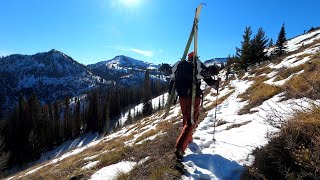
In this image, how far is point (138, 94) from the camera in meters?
144

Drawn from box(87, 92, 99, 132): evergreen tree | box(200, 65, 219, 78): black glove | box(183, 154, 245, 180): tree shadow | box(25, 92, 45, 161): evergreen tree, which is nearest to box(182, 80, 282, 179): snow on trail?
box(183, 154, 245, 180): tree shadow

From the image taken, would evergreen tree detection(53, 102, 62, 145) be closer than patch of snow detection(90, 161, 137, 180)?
No

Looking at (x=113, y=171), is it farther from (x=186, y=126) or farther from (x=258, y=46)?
(x=258, y=46)

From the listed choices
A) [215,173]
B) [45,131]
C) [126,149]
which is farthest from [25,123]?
[215,173]

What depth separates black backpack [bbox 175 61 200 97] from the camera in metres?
7.05

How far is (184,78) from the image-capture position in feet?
23.4

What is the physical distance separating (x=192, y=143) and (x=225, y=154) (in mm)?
1448

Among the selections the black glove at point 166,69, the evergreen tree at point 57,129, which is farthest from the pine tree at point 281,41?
the evergreen tree at point 57,129

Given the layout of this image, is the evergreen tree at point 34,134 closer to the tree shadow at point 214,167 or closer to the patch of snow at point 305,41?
the patch of snow at point 305,41

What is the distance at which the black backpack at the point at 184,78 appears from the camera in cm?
705

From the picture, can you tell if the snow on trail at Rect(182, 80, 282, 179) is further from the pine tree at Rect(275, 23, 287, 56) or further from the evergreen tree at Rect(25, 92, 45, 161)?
the evergreen tree at Rect(25, 92, 45, 161)

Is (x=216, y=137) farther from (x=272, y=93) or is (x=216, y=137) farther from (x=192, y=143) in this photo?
(x=272, y=93)

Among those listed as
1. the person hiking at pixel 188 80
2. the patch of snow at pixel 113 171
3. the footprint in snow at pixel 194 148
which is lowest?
the patch of snow at pixel 113 171

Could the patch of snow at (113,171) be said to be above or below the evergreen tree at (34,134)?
above
